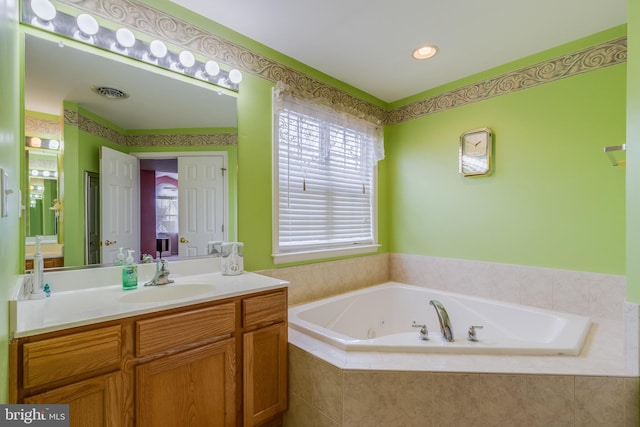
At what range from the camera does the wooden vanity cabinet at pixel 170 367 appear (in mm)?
1006

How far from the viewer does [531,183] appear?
2.18 meters

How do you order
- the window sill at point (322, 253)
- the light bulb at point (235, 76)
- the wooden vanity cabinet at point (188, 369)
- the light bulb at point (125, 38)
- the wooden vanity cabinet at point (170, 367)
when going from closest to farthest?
the wooden vanity cabinet at point (170, 367) → the wooden vanity cabinet at point (188, 369) → the light bulb at point (125, 38) → the light bulb at point (235, 76) → the window sill at point (322, 253)

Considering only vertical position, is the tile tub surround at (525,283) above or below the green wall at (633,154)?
below

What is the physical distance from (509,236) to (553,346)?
1.00 meters

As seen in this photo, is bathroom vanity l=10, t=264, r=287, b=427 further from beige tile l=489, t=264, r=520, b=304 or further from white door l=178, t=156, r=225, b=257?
beige tile l=489, t=264, r=520, b=304

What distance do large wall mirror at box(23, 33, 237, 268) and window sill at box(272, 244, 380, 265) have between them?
0.43 metres

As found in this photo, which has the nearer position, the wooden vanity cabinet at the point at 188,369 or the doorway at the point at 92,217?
the wooden vanity cabinet at the point at 188,369

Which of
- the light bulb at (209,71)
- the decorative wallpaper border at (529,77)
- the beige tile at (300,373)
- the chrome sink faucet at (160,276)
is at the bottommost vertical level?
A: the beige tile at (300,373)

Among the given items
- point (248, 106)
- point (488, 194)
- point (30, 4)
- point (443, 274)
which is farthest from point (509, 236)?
point (30, 4)

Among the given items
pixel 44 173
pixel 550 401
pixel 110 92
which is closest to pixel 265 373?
pixel 550 401

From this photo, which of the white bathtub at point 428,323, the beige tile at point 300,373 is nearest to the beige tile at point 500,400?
the white bathtub at point 428,323

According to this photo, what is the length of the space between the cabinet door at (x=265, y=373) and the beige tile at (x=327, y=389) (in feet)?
0.71

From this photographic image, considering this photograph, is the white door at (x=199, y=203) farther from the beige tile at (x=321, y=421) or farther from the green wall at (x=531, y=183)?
the green wall at (x=531, y=183)

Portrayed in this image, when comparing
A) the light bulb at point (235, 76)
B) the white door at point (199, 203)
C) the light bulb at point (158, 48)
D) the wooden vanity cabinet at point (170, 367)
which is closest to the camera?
the wooden vanity cabinet at point (170, 367)
